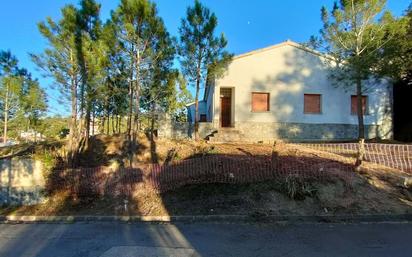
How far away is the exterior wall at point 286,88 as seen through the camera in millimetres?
19344

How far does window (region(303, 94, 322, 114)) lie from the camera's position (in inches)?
790

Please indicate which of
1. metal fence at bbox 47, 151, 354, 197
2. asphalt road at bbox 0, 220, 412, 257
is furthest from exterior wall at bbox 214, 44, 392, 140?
asphalt road at bbox 0, 220, 412, 257

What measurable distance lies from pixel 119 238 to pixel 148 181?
8.90 ft

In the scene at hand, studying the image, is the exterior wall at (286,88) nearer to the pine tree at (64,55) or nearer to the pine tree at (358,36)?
the pine tree at (358,36)

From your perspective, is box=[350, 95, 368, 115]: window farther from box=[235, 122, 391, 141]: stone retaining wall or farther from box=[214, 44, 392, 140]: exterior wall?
box=[235, 122, 391, 141]: stone retaining wall

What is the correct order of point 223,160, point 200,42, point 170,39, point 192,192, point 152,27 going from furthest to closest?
1. point 200,42
2. point 170,39
3. point 152,27
4. point 223,160
5. point 192,192

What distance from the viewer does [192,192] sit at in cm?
839

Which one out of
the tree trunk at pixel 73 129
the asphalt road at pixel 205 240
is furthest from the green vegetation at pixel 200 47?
the asphalt road at pixel 205 240

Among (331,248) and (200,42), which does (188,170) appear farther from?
(200,42)

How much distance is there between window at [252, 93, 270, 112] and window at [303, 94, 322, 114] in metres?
2.24

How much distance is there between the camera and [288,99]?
19797 millimetres

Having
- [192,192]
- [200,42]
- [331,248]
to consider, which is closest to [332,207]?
[331,248]

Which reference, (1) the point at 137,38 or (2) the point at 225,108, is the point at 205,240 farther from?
(2) the point at 225,108

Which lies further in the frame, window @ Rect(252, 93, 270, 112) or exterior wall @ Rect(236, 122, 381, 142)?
window @ Rect(252, 93, 270, 112)
